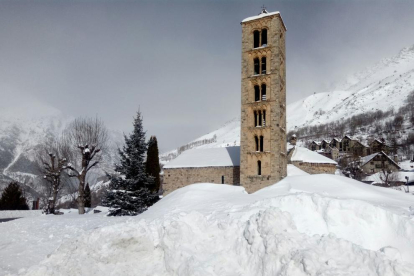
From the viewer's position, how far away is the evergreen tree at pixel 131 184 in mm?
22641

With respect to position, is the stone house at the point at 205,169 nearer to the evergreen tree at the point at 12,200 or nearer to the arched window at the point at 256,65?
the arched window at the point at 256,65

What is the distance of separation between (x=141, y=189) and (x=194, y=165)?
31.8 feet

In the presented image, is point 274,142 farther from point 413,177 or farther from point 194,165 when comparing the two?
point 413,177

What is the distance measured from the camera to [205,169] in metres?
31.0

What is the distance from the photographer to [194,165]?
105ft

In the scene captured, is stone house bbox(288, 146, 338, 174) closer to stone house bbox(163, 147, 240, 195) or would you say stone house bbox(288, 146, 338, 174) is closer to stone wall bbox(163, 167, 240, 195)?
stone house bbox(163, 147, 240, 195)

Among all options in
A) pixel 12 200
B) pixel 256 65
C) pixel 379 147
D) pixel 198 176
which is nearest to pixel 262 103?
pixel 256 65

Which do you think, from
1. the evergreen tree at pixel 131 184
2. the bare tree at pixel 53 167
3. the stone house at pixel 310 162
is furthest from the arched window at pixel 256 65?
the bare tree at pixel 53 167

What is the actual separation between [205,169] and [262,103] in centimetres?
894

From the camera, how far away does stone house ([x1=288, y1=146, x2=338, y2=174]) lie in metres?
32.1

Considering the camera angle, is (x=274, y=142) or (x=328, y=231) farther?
(x=274, y=142)

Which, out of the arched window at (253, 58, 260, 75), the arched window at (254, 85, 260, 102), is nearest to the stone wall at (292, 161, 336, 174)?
the arched window at (254, 85, 260, 102)

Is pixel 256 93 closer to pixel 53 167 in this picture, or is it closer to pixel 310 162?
Answer: pixel 310 162

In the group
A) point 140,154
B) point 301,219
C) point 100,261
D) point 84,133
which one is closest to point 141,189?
point 140,154
